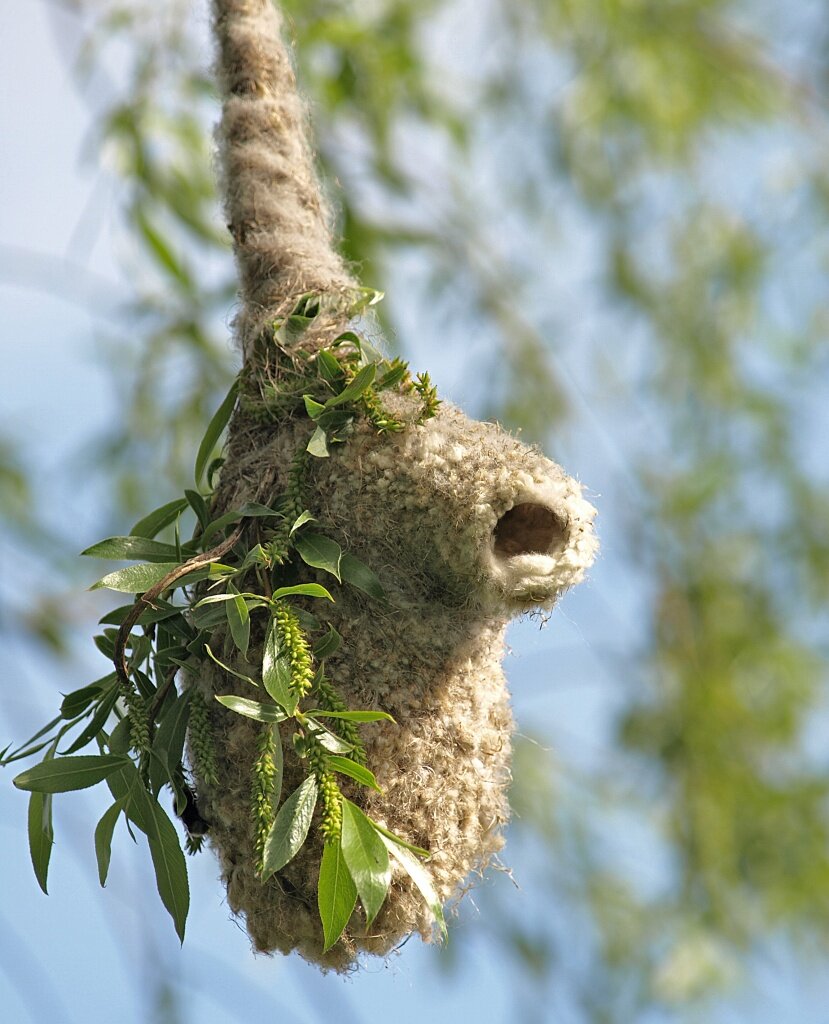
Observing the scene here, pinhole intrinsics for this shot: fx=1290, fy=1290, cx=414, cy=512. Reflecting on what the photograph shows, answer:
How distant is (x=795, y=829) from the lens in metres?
3.53

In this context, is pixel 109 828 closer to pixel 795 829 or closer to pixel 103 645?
pixel 103 645

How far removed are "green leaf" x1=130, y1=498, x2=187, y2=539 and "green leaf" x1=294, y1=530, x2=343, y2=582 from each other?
0.52 feet

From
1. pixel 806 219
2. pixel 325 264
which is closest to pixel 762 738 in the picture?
pixel 806 219

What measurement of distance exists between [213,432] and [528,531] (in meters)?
0.35

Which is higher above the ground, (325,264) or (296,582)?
(325,264)

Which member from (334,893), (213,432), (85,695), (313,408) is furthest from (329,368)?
(334,893)

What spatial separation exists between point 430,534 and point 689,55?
3.06m

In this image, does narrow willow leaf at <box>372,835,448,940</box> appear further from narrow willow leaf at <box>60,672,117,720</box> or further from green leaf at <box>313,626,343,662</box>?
narrow willow leaf at <box>60,672,117,720</box>

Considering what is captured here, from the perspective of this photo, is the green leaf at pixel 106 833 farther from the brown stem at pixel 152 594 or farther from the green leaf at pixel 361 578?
the green leaf at pixel 361 578

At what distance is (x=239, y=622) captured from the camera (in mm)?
1029

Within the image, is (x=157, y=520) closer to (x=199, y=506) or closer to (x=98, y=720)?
(x=199, y=506)

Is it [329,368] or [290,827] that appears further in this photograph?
[329,368]

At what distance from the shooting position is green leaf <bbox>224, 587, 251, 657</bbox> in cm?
102

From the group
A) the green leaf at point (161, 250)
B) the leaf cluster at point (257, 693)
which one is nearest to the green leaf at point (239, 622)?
the leaf cluster at point (257, 693)
